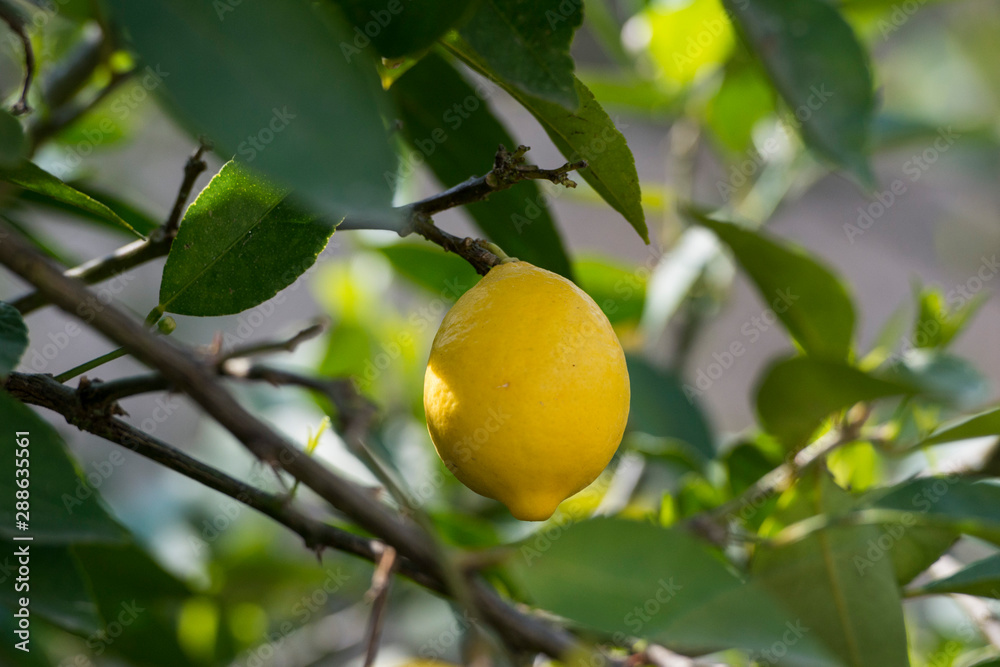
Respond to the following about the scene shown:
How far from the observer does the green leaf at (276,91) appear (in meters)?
0.20

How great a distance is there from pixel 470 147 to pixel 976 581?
1.18 ft

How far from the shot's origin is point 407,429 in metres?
1.10

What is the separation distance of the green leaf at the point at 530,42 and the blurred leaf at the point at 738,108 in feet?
2.53

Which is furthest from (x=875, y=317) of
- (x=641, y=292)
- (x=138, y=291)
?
(x=138, y=291)

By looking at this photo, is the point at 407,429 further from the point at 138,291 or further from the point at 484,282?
the point at 484,282

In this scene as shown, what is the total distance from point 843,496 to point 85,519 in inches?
18.4

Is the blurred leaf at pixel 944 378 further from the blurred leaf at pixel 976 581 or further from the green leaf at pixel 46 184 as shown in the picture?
the green leaf at pixel 46 184

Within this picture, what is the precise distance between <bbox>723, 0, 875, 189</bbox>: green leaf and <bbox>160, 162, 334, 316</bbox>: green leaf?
255 mm

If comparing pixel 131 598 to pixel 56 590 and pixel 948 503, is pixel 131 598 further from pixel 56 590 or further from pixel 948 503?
pixel 948 503

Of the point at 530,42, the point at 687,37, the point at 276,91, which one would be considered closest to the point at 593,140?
the point at 530,42

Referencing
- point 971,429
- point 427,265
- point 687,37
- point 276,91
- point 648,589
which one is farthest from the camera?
point 687,37

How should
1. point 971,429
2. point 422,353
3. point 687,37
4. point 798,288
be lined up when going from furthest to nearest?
point 422,353 → point 687,37 → point 798,288 → point 971,429

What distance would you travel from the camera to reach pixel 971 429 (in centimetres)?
52

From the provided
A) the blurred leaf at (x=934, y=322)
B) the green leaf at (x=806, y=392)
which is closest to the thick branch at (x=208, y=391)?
the green leaf at (x=806, y=392)
